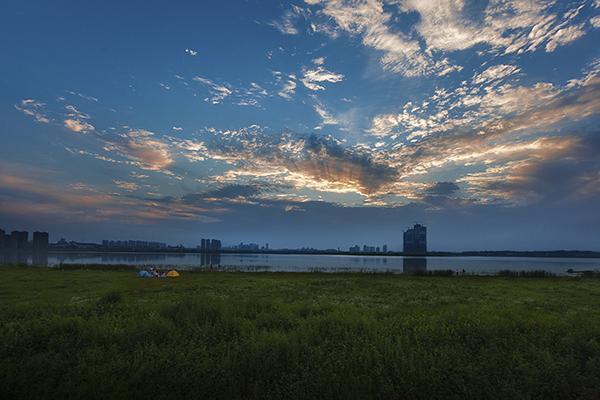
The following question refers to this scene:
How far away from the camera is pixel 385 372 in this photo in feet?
28.3

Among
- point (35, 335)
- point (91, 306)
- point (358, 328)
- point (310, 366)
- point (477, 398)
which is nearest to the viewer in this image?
point (477, 398)

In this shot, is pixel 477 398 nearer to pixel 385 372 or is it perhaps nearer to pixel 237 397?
pixel 385 372

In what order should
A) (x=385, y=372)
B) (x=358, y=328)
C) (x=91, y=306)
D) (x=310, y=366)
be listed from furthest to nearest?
(x=91, y=306)
(x=358, y=328)
(x=310, y=366)
(x=385, y=372)

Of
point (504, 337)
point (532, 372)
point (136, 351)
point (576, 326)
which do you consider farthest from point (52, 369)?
point (576, 326)

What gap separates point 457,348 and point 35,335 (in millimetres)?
13244

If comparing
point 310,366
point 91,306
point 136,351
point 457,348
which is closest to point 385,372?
point 310,366

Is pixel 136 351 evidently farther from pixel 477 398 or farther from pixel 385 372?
pixel 477 398

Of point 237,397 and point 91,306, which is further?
point 91,306

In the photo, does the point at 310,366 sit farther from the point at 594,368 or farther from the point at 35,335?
the point at 35,335

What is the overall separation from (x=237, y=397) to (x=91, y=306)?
521 inches

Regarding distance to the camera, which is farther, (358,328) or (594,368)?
(358,328)

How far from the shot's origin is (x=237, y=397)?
7867 millimetres

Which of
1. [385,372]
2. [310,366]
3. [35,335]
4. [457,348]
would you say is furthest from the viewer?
[35,335]

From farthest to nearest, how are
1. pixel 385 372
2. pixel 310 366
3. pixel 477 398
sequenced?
A: pixel 310 366 < pixel 385 372 < pixel 477 398
